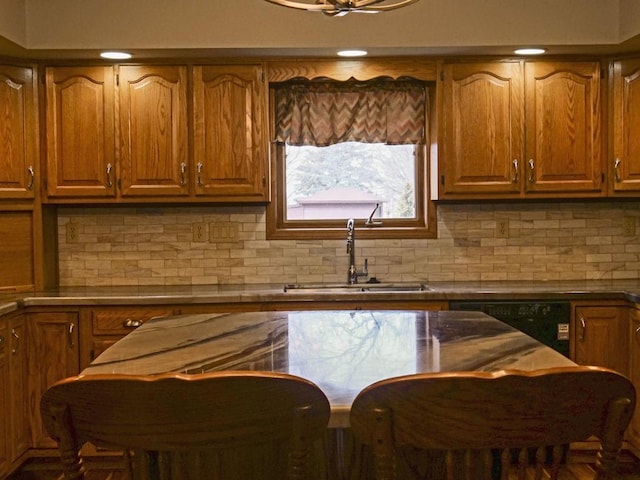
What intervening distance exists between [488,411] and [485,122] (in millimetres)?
3009

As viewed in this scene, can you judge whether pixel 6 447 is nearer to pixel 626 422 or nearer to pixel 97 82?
pixel 97 82

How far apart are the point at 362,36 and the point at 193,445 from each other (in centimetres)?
296

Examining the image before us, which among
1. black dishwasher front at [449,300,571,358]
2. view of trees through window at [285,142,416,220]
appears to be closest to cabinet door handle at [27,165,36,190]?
view of trees through window at [285,142,416,220]

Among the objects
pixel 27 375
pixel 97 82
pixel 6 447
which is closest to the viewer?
pixel 6 447

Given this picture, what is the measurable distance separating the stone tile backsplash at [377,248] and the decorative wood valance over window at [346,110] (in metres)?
0.51

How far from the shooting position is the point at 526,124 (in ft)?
12.6

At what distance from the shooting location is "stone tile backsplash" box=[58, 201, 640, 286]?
4172 millimetres

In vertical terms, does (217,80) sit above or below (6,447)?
above

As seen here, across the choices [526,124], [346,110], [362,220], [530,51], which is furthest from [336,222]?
[530,51]

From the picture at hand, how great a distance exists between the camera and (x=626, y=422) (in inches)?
42.8

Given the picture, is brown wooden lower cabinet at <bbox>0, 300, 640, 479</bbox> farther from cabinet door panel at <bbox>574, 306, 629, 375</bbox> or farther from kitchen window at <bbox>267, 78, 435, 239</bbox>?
kitchen window at <bbox>267, 78, 435, 239</bbox>

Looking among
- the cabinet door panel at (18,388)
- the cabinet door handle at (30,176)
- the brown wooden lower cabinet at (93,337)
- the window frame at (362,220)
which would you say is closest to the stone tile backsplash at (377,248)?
the window frame at (362,220)

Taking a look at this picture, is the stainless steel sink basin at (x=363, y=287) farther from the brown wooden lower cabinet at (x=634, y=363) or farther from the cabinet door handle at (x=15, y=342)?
the cabinet door handle at (x=15, y=342)

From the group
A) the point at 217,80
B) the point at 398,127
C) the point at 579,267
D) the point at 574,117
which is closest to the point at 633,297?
the point at 579,267
